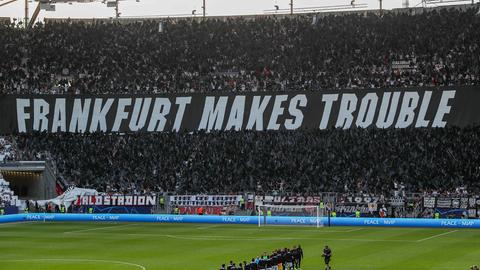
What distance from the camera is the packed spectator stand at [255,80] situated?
67812mm

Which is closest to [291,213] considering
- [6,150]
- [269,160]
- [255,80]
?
Answer: [269,160]

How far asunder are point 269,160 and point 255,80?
11.9 m

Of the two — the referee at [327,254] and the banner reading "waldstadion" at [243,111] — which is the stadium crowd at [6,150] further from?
the referee at [327,254]

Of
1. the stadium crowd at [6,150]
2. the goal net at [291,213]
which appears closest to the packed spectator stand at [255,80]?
the stadium crowd at [6,150]

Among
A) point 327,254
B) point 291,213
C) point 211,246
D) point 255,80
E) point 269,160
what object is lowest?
point 211,246

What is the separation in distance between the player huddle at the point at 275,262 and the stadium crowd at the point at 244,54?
135ft

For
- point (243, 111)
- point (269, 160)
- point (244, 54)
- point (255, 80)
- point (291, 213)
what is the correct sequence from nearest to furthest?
point (291, 213), point (269, 160), point (243, 111), point (255, 80), point (244, 54)

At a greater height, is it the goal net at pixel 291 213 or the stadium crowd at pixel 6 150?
the stadium crowd at pixel 6 150

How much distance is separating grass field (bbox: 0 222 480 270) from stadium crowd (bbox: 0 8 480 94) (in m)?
21.3

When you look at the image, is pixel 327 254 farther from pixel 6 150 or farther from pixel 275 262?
pixel 6 150

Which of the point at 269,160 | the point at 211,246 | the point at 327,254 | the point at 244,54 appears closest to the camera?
the point at 327,254

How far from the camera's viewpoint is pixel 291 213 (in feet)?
206

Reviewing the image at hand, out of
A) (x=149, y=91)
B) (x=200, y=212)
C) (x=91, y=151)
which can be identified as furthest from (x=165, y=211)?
(x=149, y=91)

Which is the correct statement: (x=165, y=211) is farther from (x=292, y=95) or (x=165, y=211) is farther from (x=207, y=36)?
(x=207, y=36)
